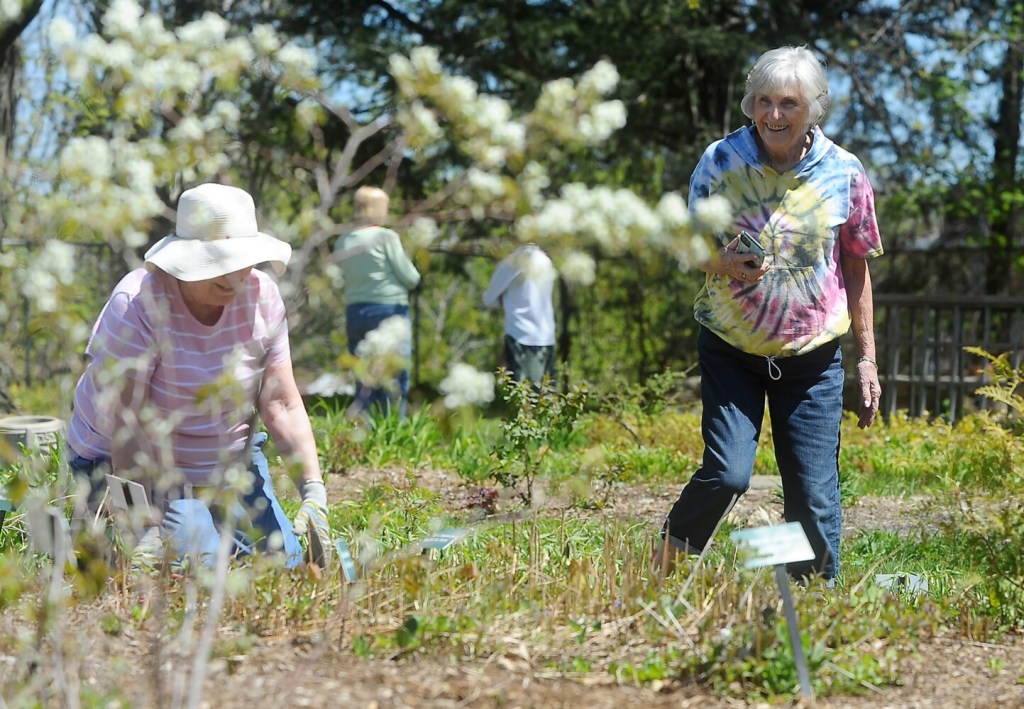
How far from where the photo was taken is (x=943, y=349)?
32.9 feet

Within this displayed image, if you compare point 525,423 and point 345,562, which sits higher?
point 525,423

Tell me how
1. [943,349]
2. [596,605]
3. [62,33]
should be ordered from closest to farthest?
[62,33], [596,605], [943,349]

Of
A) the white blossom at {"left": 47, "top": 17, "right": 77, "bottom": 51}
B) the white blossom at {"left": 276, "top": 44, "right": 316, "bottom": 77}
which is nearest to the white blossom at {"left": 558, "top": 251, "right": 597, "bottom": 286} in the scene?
the white blossom at {"left": 276, "top": 44, "right": 316, "bottom": 77}

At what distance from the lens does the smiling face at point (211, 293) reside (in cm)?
302

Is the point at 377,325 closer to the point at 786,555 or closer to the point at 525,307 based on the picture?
the point at 525,307

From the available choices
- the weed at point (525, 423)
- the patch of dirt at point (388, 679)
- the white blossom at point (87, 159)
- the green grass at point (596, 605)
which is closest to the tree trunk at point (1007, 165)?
the weed at point (525, 423)

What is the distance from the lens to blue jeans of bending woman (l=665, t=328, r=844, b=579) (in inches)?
126

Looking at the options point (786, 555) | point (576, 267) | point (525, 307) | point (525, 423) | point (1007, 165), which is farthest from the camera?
point (1007, 165)

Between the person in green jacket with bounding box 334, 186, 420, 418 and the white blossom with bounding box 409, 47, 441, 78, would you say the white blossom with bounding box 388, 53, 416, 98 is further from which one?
the person in green jacket with bounding box 334, 186, 420, 418

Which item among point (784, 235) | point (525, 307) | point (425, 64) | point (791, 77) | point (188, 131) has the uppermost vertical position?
point (791, 77)

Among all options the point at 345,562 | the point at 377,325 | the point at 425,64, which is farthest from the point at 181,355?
the point at 377,325

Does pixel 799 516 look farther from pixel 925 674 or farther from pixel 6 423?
pixel 6 423

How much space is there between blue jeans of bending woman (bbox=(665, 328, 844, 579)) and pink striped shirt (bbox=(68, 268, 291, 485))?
115 centimetres

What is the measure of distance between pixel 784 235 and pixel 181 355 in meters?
1.61
